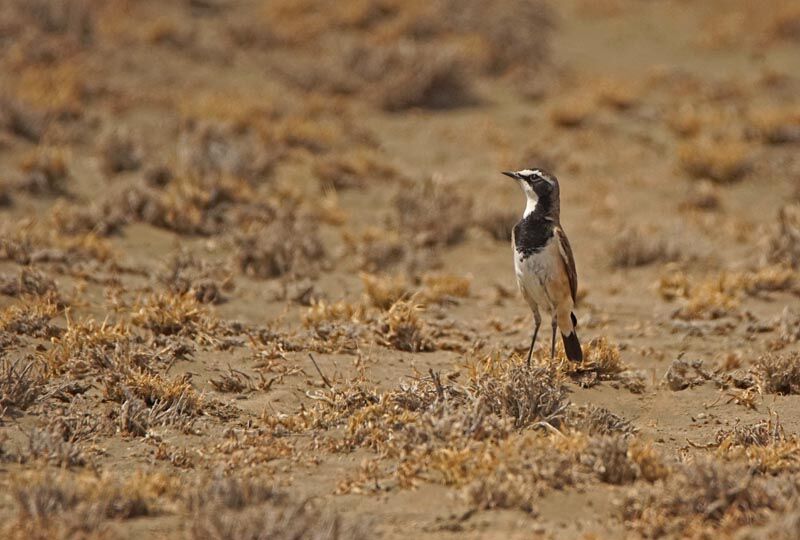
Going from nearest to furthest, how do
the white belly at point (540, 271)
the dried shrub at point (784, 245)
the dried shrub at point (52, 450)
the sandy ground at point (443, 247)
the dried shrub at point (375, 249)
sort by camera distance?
the dried shrub at point (52, 450) < the sandy ground at point (443, 247) < the white belly at point (540, 271) < the dried shrub at point (784, 245) < the dried shrub at point (375, 249)

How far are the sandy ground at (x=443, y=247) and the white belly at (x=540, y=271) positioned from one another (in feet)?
1.61

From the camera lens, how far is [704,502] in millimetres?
5004

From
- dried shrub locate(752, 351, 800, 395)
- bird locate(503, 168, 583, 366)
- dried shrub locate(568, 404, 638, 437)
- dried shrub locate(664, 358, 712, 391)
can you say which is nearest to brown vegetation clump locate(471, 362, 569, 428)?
dried shrub locate(568, 404, 638, 437)

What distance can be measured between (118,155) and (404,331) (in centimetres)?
542

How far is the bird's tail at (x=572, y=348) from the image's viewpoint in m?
7.12

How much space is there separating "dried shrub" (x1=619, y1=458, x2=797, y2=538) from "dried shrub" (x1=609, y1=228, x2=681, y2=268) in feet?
17.4

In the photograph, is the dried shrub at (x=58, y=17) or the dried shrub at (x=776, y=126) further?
the dried shrub at (x=58, y=17)

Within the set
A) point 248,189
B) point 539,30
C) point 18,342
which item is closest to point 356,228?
point 248,189

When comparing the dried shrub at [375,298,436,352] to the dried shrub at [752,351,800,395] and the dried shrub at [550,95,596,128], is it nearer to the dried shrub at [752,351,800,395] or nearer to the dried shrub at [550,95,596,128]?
the dried shrub at [752,351,800,395]

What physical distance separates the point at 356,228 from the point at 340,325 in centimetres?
332

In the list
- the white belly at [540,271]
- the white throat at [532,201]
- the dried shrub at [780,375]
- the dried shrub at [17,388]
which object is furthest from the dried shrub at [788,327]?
the dried shrub at [17,388]

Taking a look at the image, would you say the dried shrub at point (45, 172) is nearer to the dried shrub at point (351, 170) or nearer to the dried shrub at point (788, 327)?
the dried shrub at point (351, 170)

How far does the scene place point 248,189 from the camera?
11.2m

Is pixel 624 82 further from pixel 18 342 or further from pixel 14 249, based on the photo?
pixel 18 342
